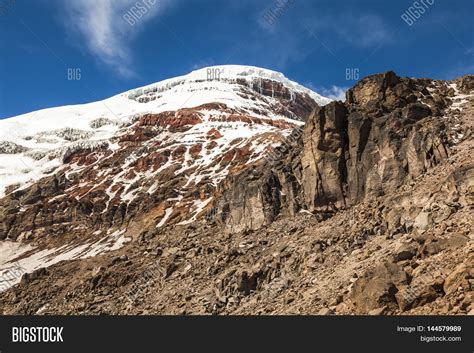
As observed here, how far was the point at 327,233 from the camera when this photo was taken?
109 ft

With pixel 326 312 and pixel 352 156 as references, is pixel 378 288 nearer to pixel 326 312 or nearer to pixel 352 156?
pixel 326 312

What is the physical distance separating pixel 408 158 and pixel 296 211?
10476 mm

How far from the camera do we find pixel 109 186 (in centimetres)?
8631

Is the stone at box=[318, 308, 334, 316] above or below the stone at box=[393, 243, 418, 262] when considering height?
below

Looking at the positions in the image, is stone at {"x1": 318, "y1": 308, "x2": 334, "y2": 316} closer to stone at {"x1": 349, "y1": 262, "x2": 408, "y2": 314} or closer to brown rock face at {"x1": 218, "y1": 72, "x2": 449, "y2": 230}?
stone at {"x1": 349, "y1": 262, "x2": 408, "y2": 314}

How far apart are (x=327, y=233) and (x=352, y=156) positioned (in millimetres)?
9469

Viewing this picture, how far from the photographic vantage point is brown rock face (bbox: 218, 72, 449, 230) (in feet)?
119

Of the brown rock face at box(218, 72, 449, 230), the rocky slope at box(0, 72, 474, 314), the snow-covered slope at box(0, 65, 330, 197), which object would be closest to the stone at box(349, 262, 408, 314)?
the rocky slope at box(0, 72, 474, 314)

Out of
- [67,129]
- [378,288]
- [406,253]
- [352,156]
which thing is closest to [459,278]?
[378,288]

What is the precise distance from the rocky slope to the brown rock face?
0.36 ft

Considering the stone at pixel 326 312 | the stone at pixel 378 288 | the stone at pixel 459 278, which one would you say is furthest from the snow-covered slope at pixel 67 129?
the stone at pixel 459 278

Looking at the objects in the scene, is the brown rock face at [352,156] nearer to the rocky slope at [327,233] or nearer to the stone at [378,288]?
the rocky slope at [327,233]

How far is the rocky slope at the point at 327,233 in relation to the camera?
847 inches
